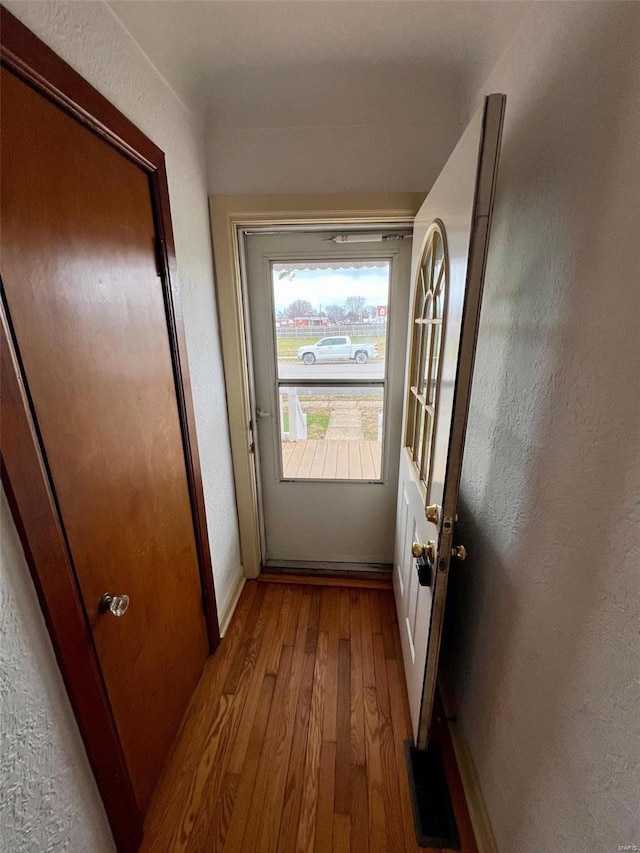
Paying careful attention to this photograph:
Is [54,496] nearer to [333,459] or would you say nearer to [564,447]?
[564,447]

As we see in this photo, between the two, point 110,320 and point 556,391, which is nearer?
point 556,391

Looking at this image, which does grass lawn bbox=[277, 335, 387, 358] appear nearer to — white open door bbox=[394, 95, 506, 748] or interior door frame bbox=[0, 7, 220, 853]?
white open door bbox=[394, 95, 506, 748]

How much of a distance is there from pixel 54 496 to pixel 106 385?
0.29 meters

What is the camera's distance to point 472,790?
1.07 m

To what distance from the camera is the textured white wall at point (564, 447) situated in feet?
1.81

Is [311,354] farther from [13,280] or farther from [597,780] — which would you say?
[597,780]

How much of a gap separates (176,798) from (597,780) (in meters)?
1.26

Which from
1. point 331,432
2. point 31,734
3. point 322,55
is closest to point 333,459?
point 331,432

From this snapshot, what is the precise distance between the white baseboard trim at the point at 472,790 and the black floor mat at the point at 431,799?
61 millimetres

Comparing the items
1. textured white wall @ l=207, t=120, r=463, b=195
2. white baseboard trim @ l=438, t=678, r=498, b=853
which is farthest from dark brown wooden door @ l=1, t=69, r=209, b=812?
white baseboard trim @ l=438, t=678, r=498, b=853

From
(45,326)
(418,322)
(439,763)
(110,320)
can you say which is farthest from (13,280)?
(439,763)

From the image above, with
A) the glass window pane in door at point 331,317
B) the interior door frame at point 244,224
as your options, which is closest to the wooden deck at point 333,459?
the interior door frame at point 244,224

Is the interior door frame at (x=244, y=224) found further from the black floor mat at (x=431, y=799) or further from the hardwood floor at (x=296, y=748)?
the black floor mat at (x=431, y=799)

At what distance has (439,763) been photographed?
1202 mm
